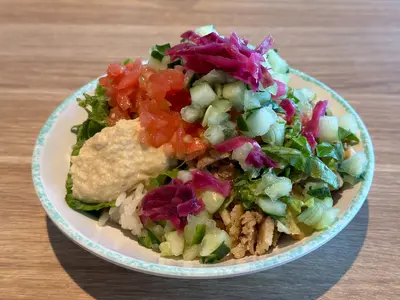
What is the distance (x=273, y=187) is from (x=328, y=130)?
1.58 feet

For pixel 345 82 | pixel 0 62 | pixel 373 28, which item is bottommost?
pixel 0 62

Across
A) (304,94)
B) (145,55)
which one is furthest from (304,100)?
(145,55)

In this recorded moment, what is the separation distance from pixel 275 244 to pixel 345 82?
1.63 m

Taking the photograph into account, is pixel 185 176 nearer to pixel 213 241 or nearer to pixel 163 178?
pixel 163 178

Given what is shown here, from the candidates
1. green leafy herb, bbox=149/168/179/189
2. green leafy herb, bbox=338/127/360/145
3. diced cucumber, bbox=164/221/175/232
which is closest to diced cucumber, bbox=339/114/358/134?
green leafy herb, bbox=338/127/360/145

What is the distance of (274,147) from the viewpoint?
1.85 meters

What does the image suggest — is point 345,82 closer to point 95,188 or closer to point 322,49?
point 322,49

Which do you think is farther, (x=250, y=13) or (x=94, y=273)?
(x=250, y=13)

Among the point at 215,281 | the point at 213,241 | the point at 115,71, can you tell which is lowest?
the point at 215,281

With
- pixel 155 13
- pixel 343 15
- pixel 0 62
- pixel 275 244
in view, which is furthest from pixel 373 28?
pixel 0 62

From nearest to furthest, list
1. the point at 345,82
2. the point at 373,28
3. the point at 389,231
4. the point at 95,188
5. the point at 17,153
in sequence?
the point at 95,188 → the point at 389,231 → the point at 17,153 → the point at 345,82 → the point at 373,28

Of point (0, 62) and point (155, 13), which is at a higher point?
point (155, 13)

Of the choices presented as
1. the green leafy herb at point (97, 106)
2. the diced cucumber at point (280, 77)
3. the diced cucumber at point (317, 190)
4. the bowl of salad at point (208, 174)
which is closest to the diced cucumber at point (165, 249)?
the bowl of salad at point (208, 174)

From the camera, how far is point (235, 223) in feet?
5.85
